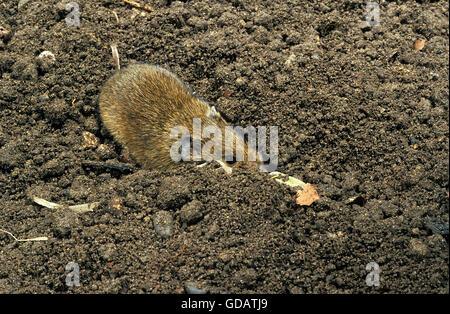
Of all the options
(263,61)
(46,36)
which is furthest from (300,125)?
(46,36)

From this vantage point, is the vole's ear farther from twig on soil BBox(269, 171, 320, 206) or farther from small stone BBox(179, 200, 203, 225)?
small stone BBox(179, 200, 203, 225)

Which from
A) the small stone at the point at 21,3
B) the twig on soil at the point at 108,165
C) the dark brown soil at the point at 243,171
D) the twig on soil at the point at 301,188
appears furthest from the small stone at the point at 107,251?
the small stone at the point at 21,3

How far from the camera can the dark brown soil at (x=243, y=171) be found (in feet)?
10.2

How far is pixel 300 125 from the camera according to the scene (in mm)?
3666

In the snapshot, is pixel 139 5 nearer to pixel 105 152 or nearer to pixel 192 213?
pixel 105 152

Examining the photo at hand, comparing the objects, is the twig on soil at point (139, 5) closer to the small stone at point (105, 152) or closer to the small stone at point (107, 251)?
the small stone at point (105, 152)

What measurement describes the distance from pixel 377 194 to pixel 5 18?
149 inches

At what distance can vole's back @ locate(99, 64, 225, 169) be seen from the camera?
12.9 ft

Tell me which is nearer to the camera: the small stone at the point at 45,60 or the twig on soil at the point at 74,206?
the twig on soil at the point at 74,206

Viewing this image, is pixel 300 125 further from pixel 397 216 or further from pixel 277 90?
pixel 397 216

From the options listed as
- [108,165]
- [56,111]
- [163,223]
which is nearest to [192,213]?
[163,223]

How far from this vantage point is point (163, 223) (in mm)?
3371

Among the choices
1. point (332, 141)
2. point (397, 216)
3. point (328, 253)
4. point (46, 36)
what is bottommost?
point (328, 253)

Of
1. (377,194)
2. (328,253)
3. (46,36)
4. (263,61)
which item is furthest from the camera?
(46,36)
